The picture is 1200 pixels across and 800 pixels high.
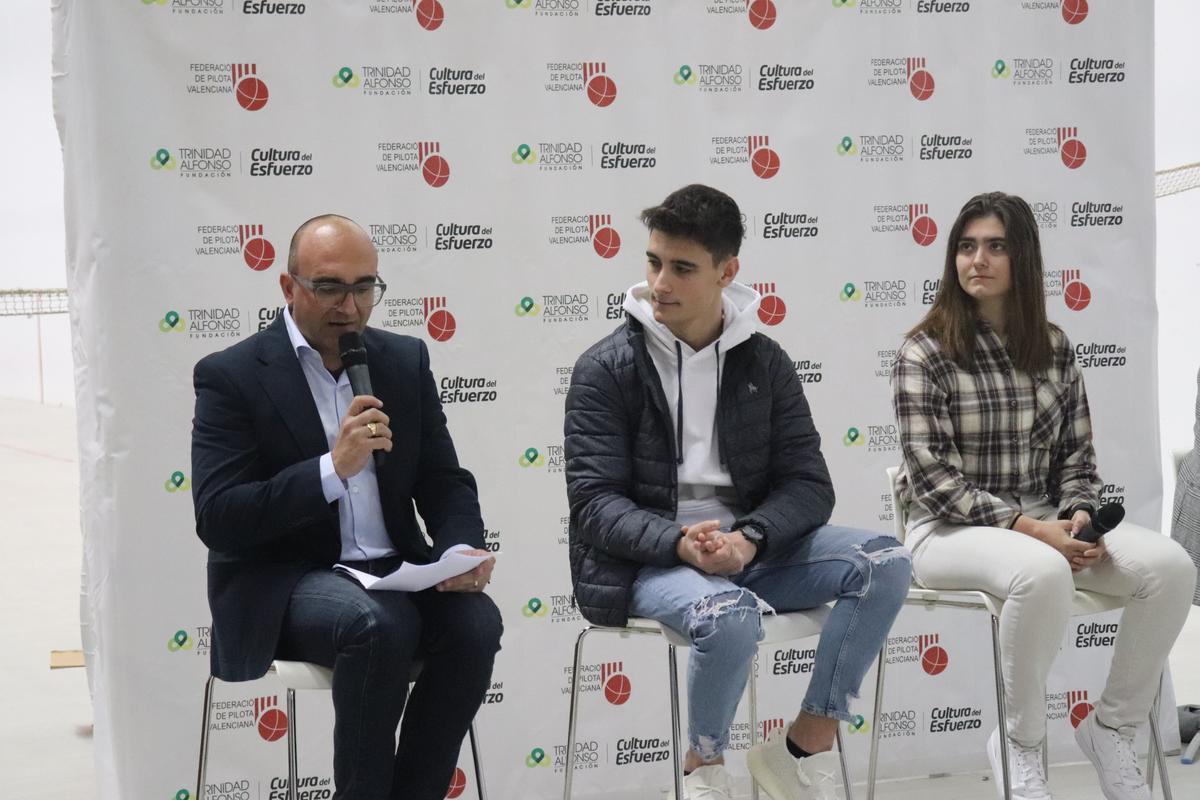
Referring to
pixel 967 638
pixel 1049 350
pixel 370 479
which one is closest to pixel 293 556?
pixel 370 479

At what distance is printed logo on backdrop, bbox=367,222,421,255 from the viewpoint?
3320 millimetres

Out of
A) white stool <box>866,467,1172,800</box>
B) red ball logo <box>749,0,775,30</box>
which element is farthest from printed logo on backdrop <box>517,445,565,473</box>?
red ball logo <box>749,0,775,30</box>

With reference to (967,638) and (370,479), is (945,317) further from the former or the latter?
(370,479)

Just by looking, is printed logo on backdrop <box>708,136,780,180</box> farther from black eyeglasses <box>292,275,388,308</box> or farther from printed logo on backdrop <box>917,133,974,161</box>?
black eyeglasses <box>292,275,388,308</box>

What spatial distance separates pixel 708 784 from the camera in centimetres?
242

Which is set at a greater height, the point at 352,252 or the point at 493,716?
the point at 352,252

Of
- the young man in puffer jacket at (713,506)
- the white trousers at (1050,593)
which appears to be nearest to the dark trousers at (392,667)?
the young man in puffer jacket at (713,506)

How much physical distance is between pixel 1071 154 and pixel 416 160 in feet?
6.55

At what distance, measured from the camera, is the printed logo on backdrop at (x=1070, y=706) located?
3777 millimetres

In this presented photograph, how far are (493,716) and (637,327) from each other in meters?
1.33

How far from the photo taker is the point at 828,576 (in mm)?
2545

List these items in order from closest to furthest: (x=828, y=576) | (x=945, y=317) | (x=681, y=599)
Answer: (x=681, y=599) < (x=828, y=576) < (x=945, y=317)

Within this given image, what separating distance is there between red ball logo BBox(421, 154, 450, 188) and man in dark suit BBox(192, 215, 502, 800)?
89 cm

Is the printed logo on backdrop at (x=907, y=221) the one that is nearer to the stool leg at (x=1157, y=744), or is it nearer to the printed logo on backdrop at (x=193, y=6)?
the stool leg at (x=1157, y=744)
